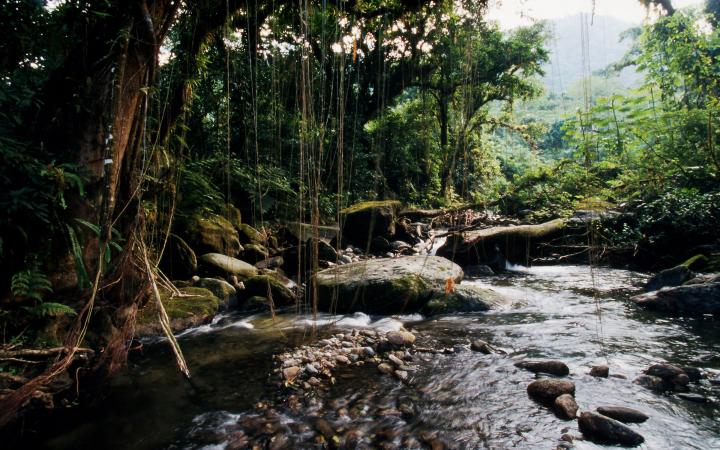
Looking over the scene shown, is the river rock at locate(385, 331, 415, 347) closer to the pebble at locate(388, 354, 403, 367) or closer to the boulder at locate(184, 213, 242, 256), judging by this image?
the pebble at locate(388, 354, 403, 367)

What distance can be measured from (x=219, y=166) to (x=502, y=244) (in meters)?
5.59

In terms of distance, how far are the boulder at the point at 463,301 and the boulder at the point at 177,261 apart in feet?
10.3

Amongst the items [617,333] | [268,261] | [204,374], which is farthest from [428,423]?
[268,261]

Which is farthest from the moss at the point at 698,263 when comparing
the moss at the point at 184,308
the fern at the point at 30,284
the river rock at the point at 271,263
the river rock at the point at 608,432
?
the fern at the point at 30,284

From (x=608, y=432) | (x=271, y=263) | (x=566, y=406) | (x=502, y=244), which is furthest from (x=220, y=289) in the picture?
(x=502, y=244)

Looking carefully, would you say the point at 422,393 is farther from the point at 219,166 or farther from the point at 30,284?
the point at 219,166

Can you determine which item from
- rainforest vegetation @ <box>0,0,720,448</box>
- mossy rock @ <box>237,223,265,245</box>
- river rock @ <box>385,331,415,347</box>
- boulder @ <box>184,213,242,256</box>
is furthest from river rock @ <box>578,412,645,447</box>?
mossy rock @ <box>237,223,265,245</box>

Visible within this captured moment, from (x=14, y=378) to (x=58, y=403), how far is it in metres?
0.45

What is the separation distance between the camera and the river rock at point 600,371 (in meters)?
2.64

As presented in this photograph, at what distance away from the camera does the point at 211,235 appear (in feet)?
18.7

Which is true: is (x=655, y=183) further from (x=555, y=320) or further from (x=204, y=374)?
(x=204, y=374)

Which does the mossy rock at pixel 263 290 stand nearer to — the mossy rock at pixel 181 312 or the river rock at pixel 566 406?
the mossy rock at pixel 181 312

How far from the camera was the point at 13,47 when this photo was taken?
2.39 m

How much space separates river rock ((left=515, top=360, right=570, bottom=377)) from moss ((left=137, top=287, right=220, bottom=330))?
116 inches
